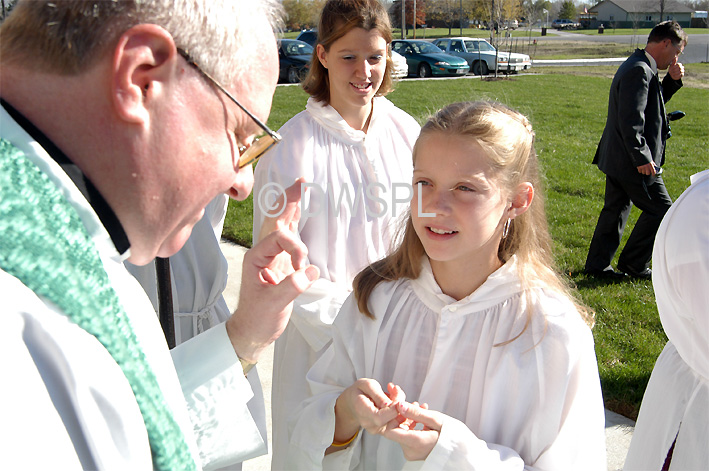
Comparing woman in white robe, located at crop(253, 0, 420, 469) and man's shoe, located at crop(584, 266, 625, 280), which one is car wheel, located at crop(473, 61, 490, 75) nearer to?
man's shoe, located at crop(584, 266, 625, 280)

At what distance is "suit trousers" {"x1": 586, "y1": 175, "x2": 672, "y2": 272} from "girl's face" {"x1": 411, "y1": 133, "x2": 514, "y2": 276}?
418 cm

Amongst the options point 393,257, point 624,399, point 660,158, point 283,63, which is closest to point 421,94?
point 283,63

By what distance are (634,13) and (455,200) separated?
244ft

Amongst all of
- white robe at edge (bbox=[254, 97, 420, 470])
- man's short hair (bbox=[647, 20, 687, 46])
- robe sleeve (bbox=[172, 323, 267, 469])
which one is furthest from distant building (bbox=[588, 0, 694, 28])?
robe sleeve (bbox=[172, 323, 267, 469])

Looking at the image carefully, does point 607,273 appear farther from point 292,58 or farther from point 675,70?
point 292,58

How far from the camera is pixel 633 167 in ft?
18.6

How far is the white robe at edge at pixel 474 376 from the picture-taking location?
177 centimetres

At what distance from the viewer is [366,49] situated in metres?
3.09

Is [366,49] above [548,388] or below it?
above

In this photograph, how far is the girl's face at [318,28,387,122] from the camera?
305 centimetres

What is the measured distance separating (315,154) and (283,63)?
62.3ft

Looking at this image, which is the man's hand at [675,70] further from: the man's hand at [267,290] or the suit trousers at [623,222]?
the man's hand at [267,290]

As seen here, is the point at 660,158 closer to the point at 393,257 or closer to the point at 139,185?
the point at 393,257

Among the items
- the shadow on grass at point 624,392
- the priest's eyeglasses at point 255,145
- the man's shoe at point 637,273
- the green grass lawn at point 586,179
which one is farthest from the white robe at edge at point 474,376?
the man's shoe at point 637,273
